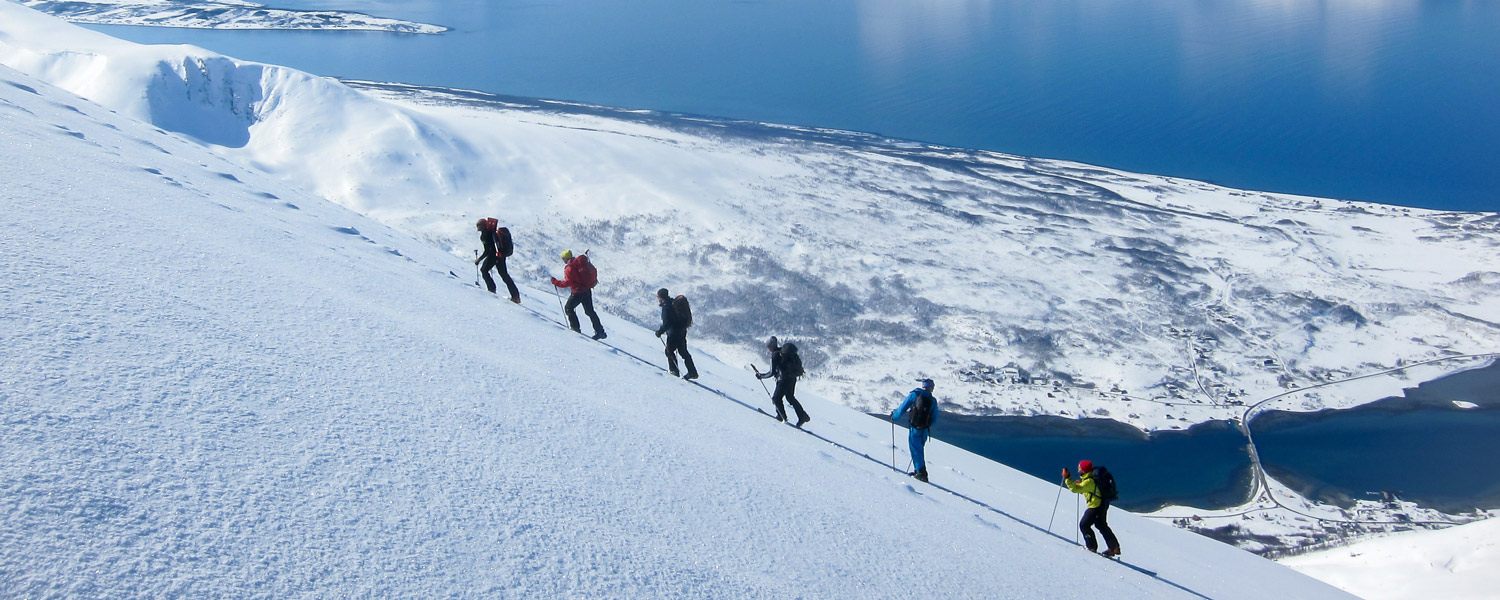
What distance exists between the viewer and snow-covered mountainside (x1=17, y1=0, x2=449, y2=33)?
3565 inches

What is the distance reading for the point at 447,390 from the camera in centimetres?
620

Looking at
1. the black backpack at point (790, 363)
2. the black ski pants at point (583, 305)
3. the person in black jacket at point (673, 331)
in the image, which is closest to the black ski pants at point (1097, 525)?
the black backpack at point (790, 363)

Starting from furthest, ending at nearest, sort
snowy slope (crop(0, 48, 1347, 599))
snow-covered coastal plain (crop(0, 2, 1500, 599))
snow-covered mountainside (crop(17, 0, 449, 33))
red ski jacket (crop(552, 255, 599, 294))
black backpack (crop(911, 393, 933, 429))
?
snow-covered mountainside (crop(17, 0, 449, 33)), red ski jacket (crop(552, 255, 599, 294)), black backpack (crop(911, 393, 933, 429)), snow-covered coastal plain (crop(0, 2, 1500, 599)), snowy slope (crop(0, 48, 1347, 599))

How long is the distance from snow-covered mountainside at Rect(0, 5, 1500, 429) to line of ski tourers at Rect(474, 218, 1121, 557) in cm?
1422

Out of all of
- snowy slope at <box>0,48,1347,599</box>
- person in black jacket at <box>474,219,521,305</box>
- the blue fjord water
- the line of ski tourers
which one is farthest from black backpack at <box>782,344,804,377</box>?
the blue fjord water

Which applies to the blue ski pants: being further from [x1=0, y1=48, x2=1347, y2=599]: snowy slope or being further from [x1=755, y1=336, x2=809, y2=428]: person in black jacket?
[x1=755, y1=336, x2=809, y2=428]: person in black jacket

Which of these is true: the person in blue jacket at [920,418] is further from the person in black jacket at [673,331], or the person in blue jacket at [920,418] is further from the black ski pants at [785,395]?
the person in black jacket at [673,331]

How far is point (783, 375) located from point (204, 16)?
112m

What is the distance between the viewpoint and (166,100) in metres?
29.1

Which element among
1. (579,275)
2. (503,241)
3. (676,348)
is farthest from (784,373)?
(503,241)

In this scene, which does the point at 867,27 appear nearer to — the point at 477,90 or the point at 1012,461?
the point at 477,90

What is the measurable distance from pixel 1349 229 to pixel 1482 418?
1783 centimetres

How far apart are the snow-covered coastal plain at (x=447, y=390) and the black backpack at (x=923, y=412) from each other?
82 cm

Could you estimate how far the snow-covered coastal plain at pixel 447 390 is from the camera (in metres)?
3.98
